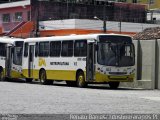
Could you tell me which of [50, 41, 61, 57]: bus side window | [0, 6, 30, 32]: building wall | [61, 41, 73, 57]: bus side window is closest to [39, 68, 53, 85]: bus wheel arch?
[50, 41, 61, 57]: bus side window

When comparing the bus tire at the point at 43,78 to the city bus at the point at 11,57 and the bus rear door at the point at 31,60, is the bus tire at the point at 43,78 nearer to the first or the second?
the bus rear door at the point at 31,60

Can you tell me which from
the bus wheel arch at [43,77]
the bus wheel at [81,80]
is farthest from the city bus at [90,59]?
the bus wheel arch at [43,77]

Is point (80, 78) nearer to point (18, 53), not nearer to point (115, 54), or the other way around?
point (115, 54)

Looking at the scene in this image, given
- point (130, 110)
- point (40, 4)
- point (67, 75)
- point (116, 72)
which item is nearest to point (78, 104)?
point (130, 110)

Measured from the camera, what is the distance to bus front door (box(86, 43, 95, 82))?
28828mm

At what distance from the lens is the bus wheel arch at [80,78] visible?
2973cm

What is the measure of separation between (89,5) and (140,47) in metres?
45.0

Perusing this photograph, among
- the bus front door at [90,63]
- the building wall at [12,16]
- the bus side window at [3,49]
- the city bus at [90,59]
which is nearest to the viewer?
the city bus at [90,59]

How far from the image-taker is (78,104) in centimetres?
1783

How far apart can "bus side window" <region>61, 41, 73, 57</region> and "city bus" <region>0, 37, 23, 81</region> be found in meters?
6.84

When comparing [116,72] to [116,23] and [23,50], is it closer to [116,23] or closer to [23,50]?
[23,50]

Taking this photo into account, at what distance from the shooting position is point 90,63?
29.0m

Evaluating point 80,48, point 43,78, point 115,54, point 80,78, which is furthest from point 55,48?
point 115,54

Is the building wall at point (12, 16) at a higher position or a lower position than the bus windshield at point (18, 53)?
higher
